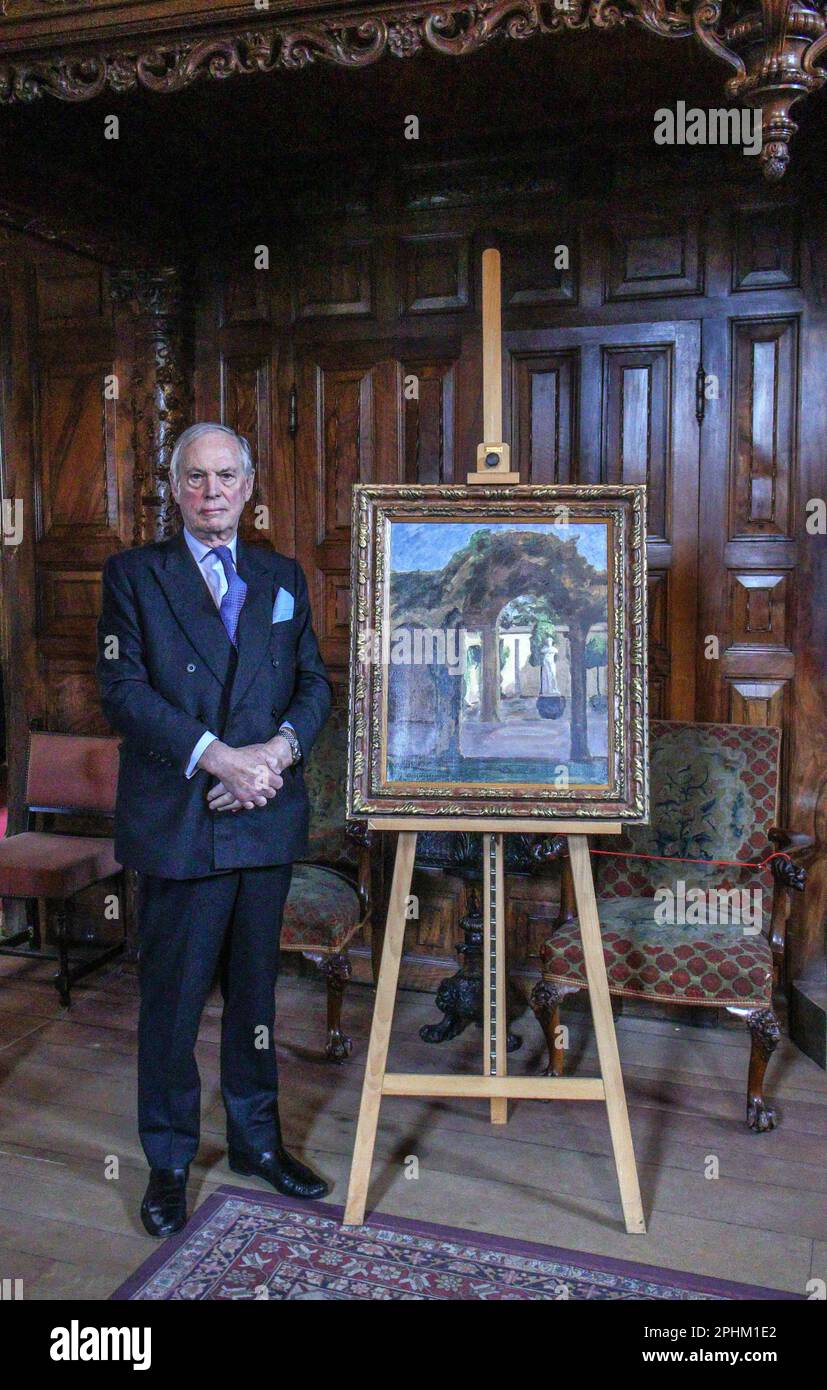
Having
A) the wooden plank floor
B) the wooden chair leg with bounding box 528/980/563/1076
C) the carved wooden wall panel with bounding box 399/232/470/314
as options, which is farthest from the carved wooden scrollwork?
the wooden chair leg with bounding box 528/980/563/1076

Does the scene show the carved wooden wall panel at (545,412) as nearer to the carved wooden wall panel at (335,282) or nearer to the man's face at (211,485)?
the carved wooden wall panel at (335,282)

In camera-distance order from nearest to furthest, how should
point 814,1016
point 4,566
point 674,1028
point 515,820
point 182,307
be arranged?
point 515,820 < point 814,1016 < point 674,1028 < point 182,307 < point 4,566

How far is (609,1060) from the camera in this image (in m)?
2.65

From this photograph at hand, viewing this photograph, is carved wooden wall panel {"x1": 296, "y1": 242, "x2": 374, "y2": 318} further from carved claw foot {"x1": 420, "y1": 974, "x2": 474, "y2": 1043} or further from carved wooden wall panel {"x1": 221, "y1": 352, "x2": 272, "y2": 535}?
carved claw foot {"x1": 420, "y1": 974, "x2": 474, "y2": 1043}

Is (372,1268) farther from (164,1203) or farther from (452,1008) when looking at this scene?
(452,1008)

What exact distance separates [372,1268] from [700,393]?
277 cm

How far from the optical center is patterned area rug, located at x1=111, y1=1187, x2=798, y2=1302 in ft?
7.85

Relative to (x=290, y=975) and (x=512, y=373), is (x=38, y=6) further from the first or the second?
(x=290, y=975)

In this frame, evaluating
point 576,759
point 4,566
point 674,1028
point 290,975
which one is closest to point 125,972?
point 290,975

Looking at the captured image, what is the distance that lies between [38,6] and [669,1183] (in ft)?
11.1

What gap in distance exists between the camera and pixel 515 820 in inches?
106

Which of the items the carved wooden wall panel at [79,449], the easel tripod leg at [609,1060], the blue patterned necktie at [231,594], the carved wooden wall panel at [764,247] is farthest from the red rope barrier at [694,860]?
the carved wooden wall panel at [79,449]

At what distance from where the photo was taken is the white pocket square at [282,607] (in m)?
2.73

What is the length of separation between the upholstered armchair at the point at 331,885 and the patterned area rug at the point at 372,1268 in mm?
902
